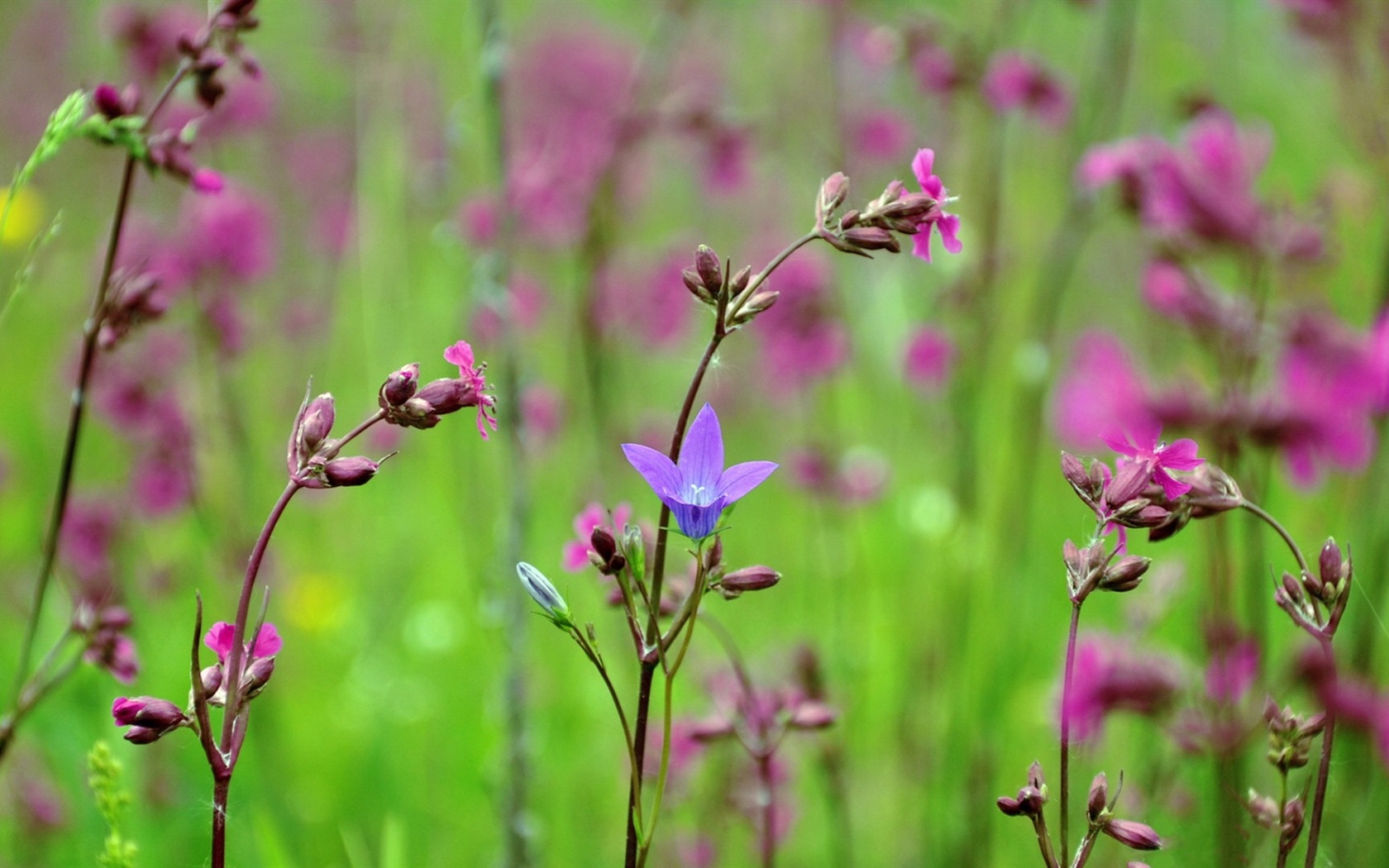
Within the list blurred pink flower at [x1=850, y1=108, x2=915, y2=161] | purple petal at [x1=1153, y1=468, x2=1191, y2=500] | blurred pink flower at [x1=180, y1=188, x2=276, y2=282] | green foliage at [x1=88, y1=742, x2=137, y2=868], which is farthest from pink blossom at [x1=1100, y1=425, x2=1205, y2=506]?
blurred pink flower at [x1=850, y1=108, x2=915, y2=161]

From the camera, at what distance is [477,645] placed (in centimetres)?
337

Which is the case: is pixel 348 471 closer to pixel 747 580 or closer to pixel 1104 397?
pixel 747 580

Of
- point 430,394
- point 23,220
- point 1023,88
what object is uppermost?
point 1023,88

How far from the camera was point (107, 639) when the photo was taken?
1.27 m

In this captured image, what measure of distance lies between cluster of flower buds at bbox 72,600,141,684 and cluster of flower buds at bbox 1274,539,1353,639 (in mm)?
1211

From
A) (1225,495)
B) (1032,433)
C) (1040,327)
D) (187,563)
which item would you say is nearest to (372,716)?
(187,563)

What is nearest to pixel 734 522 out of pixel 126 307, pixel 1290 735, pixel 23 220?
pixel 23 220

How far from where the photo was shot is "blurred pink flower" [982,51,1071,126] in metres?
2.67

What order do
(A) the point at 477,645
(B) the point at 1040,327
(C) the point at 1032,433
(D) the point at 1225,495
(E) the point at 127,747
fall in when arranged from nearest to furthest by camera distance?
1. (D) the point at 1225,495
2. (E) the point at 127,747
3. (C) the point at 1032,433
4. (B) the point at 1040,327
5. (A) the point at 477,645

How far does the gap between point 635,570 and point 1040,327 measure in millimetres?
2267

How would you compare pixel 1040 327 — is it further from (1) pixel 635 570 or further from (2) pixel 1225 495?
(1) pixel 635 570

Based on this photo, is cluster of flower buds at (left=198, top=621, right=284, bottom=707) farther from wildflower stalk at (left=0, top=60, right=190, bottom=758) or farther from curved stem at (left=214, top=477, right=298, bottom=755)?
wildflower stalk at (left=0, top=60, right=190, bottom=758)

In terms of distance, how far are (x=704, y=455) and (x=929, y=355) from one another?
224 cm

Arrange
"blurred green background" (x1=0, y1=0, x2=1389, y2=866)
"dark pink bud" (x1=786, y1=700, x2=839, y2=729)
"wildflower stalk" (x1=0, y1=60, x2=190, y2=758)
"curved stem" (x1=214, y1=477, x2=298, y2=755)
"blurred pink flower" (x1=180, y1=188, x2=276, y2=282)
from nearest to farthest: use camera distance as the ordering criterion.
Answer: "curved stem" (x1=214, y1=477, x2=298, y2=755) < "wildflower stalk" (x1=0, y1=60, x2=190, y2=758) < "dark pink bud" (x1=786, y1=700, x2=839, y2=729) < "blurred green background" (x1=0, y1=0, x2=1389, y2=866) < "blurred pink flower" (x1=180, y1=188, x2=276, y2=282)
